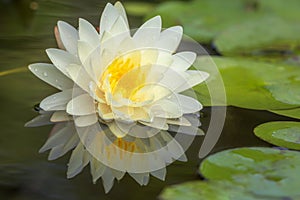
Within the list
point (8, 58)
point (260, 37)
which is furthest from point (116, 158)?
point (260, 37)

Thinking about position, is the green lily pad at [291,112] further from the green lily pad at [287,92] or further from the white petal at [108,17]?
the white petal at [108,17]

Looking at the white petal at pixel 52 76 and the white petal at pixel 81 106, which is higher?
the white petal at pixel 52 76

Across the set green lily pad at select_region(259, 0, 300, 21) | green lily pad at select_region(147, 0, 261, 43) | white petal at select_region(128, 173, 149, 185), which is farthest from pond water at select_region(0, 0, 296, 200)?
green lily pad at select_region(259, 0, 300, 21)

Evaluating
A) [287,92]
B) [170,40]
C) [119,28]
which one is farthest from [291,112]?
[119,28]

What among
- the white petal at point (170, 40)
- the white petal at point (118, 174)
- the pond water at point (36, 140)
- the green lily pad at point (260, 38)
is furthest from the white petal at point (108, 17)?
the green lily pad at point (260, 38)

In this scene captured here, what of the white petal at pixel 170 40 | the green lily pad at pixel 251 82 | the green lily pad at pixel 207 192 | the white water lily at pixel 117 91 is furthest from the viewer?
the green lily pad at pixel 251 82

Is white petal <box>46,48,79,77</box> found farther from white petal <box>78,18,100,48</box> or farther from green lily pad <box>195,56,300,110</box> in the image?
green lily pad <box>195,56,300,110</box>

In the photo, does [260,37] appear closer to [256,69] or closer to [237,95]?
[256,69]
